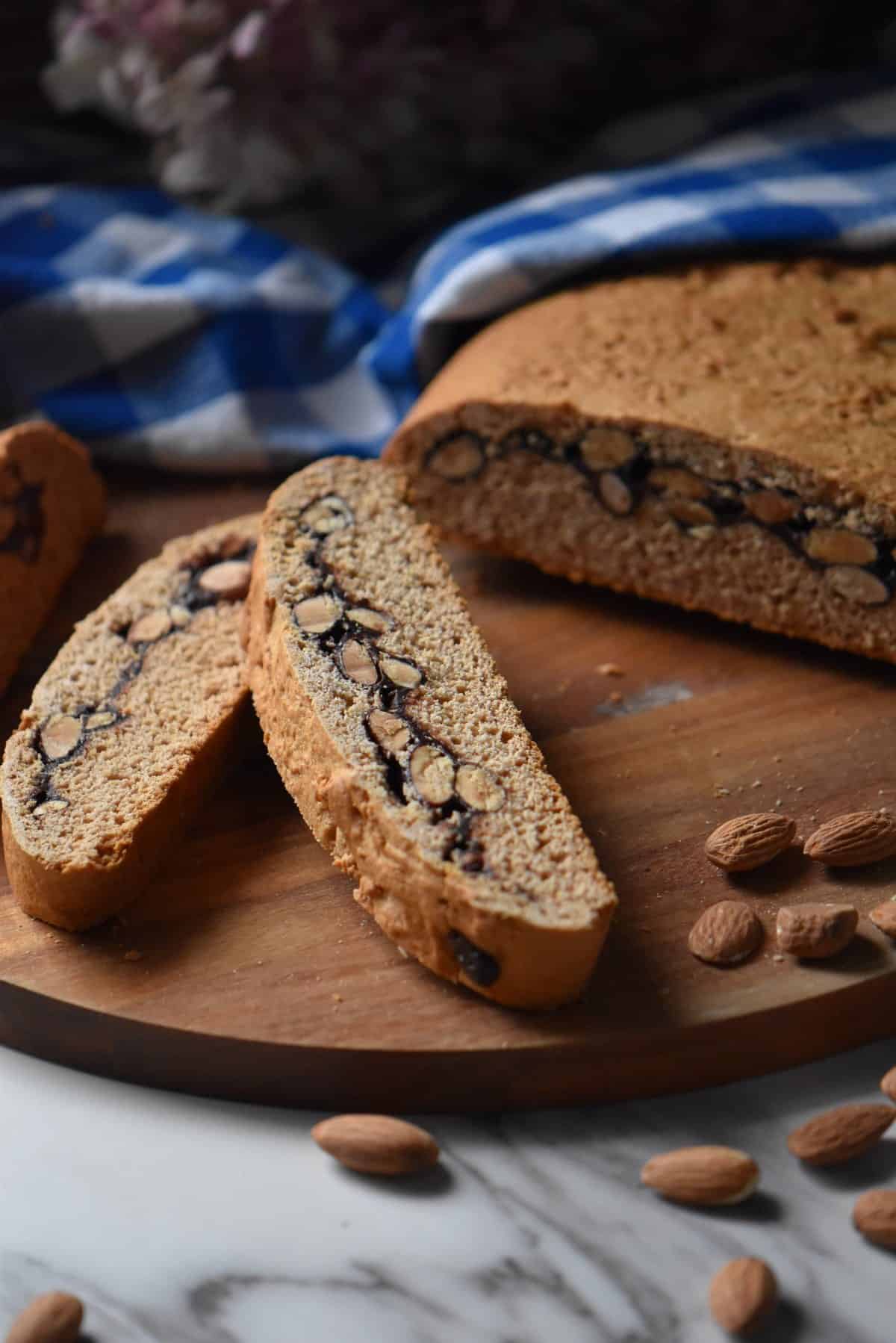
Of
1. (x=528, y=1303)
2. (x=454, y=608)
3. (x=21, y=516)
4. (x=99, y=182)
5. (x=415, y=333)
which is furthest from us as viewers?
(x=99, y=182)

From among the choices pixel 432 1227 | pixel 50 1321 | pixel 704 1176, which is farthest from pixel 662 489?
pixel 50 1321

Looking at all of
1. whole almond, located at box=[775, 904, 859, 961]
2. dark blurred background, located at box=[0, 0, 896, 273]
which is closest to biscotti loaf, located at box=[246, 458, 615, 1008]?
whole almond, located at box=[775, 904, 859, 961]

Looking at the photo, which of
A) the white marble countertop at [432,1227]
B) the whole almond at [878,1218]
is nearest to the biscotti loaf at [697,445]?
the white marble countertop at [432,1227]

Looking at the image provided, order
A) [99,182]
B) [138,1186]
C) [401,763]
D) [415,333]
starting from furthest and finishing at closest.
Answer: [99,182] < [415,333] < [401,763] < [138,1186]

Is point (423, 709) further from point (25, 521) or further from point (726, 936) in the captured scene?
point (25, 521)

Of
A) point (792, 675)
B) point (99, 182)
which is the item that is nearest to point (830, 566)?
point (792, 675)

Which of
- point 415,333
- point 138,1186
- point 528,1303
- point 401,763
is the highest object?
point 415,333

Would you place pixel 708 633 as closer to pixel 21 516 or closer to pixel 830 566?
pixel 830 566

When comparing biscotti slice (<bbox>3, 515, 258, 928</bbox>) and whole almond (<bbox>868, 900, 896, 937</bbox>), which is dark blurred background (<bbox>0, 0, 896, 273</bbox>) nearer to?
biscotti slice (<bbox>3, 515, 258, 928</bbox>)
